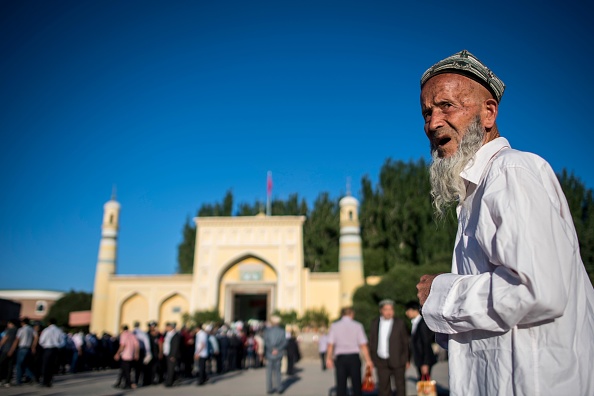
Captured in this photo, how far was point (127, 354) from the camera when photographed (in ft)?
35.7

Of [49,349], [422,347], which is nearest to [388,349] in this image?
[422,347]

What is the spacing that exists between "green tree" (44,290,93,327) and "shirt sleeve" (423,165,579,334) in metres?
36.0

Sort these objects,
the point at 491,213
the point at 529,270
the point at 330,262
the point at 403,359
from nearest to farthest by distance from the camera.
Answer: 1. the point at 529,270
2. the point at 491,213
3. the point at 403,359
4. the point at 330,262

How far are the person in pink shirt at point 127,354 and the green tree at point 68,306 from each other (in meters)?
24.7

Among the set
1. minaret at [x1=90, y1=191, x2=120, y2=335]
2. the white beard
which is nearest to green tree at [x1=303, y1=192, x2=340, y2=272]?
minaret at [x1=90, y1=191, x2=120, y2=335]

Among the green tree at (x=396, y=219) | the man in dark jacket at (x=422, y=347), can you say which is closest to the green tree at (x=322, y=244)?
the green tree at (x=396, y=219)

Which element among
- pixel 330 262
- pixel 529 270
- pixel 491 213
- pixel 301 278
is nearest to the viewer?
pixel 529 270

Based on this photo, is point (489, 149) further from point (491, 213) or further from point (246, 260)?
point (246, 260)

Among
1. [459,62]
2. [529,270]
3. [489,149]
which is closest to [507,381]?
[529,270]

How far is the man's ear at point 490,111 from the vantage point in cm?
154

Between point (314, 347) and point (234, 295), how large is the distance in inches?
337

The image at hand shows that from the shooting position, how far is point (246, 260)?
29766mm

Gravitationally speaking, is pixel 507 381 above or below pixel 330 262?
below

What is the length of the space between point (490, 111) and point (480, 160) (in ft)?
0.73
